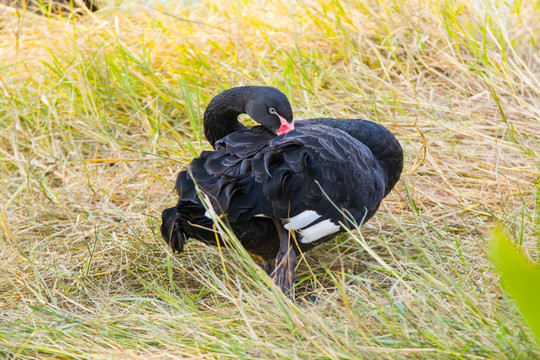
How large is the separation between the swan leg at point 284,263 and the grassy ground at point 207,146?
4.5 inches

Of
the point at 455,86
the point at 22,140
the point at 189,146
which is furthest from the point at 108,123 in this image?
the point at 455,86

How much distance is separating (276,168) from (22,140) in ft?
6.78

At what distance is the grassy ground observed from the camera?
1756mm

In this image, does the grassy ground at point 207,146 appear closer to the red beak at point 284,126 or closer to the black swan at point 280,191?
the black swan at point 280,191

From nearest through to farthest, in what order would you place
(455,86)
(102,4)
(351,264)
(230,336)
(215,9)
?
(230,336)
(351,264)
(455,86)
(102,4)
(215,9)

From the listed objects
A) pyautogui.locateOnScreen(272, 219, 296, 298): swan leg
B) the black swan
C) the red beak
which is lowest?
pyautogui.locateOnScreen(272, 219, 296, 298): swan leg

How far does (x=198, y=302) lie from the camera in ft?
7.45

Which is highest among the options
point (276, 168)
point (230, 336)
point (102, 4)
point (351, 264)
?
point (102, 4)

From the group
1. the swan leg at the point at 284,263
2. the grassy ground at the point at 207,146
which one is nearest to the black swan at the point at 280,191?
the swan leg at the point at 284,263

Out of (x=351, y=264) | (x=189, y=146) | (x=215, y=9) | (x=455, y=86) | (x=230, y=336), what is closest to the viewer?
(x=230, y=336)

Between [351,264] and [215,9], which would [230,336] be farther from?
[215,9]

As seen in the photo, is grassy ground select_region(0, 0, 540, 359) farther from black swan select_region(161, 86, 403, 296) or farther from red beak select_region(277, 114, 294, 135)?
red beak select_region(277, 114, 294, 135)

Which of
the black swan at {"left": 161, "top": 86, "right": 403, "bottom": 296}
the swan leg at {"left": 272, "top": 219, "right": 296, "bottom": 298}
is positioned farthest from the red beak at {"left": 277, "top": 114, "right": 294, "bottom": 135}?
the swan leg at {"left": 272, "top": 219, "right": 296, "bottom": 298}

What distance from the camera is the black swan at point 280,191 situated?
2.11 m
